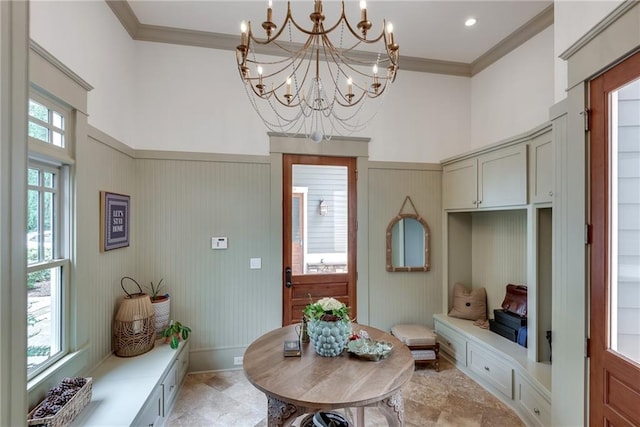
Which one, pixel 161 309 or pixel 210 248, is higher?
pixel 210 248

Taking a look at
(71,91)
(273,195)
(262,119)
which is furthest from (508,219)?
(71,91)

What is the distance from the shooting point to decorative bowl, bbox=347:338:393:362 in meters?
1.85

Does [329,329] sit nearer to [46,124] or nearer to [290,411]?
[290,411]

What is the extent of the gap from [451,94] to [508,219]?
5.62 ft

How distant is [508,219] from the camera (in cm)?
326

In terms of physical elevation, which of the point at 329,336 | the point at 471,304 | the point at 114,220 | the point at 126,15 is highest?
the point at 126,15

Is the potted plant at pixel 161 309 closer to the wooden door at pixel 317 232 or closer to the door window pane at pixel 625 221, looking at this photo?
the wooden door at pixel 317 232

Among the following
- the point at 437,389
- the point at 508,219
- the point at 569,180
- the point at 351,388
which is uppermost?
the point at 569,180

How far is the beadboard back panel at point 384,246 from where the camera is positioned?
3.60 m

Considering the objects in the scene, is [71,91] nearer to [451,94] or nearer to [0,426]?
[0,426]

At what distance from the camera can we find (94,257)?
2262 mm

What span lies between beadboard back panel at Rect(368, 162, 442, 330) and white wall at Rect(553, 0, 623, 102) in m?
1.75

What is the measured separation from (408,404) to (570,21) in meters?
3.09

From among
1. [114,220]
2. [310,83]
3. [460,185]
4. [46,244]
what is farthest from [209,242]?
[460,185]
